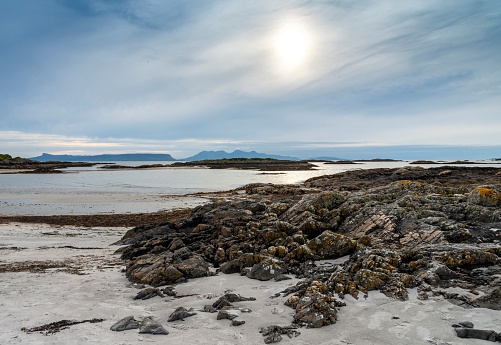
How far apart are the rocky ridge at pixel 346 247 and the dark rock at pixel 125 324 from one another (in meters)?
3.34

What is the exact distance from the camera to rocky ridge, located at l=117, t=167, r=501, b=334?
9.16m

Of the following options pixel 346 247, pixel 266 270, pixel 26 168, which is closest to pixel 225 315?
pixel 266 270

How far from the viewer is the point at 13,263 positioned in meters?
15.1

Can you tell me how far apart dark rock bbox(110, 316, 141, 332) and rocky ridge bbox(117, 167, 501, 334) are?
3.34m

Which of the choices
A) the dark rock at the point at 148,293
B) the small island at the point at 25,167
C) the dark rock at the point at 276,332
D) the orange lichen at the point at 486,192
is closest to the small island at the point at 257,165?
the small island at the point at 25,167

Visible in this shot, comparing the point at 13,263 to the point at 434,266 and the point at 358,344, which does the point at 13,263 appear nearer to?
the point at 358,344

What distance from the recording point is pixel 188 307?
9531 millimetres

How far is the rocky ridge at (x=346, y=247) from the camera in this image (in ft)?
30.1

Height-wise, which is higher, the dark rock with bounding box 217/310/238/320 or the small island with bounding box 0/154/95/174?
the small island with bounding box 0/154/95/174

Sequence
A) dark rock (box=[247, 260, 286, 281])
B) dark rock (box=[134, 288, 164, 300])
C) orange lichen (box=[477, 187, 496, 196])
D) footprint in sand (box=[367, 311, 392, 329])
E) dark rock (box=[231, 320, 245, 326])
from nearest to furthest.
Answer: footprint in sand (box=[367, 311, 392, 329]), dark rock (box=[231, 320, 245, 326]), dark rock (box=[134, 288, 164, 300]), dark rock (box=[247, 260, 286, 281]), orange lichen (box=[477, 187, 496, 196])

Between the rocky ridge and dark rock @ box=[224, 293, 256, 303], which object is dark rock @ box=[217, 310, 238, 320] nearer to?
dark rock @ box=[224, 293, 256, 303]

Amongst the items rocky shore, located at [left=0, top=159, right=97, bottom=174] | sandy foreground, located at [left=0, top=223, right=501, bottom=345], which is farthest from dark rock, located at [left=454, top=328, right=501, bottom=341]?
rocky shore, located at [left=0, top=159, right=97, bottom=174]

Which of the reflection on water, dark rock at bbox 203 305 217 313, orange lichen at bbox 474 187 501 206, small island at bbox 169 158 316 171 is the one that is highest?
orange lichen at bbox 474 187 501 206

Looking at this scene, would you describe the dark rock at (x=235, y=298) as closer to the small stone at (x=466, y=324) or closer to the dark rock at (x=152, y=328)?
the dark rock at (x=152, y=328)
